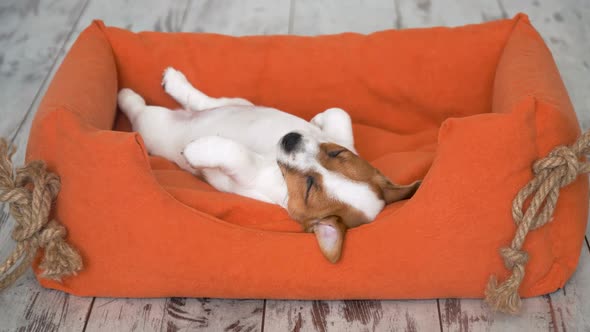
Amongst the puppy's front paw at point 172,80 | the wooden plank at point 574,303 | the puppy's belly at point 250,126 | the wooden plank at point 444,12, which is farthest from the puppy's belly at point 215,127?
the wooden plank at point 444,12

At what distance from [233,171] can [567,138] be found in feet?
3.31

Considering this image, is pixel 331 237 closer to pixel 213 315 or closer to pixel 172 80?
pixel 213 315

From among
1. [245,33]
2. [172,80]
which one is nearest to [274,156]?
[172,80]

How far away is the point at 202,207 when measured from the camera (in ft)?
6.86

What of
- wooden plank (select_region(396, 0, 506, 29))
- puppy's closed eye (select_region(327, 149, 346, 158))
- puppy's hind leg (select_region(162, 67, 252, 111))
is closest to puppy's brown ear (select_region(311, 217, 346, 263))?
puppy's closed eye (select_region(327, 149, 346, 158))

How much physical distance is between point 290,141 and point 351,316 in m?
0.56

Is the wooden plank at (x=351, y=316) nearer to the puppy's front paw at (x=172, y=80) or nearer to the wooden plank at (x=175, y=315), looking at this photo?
the wooden plank at (x=175, y=315)

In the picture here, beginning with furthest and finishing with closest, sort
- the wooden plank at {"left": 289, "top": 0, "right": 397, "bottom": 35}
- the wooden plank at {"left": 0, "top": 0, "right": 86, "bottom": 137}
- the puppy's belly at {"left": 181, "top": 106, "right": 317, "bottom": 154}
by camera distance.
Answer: the wooden plank at {"left": 289, "top": 0, "right": 397, "bottom": 35}, the wooden plank at {"left": 0, "top": 0, "right": 86, "bottom": 137}, the puppy's belly at {"left": 181, "top": 106, "right": 317, "bottom": 154}

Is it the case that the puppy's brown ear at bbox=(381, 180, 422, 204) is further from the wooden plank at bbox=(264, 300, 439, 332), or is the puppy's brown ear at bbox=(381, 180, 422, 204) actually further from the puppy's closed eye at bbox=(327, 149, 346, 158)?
the wooden plank at bbox=(264, 300, 439, 332)

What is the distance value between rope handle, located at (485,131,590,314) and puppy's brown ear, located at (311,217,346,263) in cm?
46

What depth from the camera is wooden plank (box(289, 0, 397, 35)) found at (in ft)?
12.0

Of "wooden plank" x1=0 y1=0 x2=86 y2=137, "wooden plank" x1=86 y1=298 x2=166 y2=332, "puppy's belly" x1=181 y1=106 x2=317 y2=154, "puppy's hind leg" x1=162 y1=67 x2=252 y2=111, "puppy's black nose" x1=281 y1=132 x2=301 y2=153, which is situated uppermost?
"wooden plank" x1=0 y1=0 x2=86 y2=137

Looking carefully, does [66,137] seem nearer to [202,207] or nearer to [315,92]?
[202,207]

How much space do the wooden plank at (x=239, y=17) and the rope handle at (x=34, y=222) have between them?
179 cm
